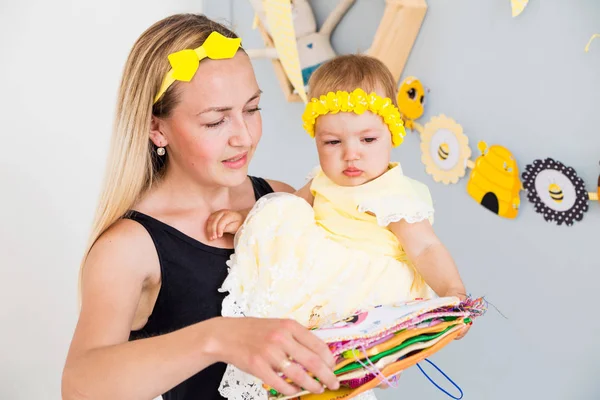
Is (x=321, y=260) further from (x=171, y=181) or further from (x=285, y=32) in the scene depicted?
(x=285, y=32)

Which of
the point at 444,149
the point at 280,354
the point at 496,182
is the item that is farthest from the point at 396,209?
the point at 444,149

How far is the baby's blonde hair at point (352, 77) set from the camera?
152 cm

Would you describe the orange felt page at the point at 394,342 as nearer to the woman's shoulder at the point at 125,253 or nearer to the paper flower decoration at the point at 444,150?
the woman's shoulder at the point at 125,253

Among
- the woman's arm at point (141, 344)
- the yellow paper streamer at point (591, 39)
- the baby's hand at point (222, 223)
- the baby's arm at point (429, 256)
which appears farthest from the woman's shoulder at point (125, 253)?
the yellow paper streamer at point (591, 39)

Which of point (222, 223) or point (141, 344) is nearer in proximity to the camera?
point (141, 344)

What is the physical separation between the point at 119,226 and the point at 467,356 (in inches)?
53.1

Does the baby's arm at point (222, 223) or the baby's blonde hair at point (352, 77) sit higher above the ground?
the baby's blonde hair at point (352, 77)

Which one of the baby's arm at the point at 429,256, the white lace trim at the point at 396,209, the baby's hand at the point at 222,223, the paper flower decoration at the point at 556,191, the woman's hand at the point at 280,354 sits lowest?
the baby's hand at the point at 222,223

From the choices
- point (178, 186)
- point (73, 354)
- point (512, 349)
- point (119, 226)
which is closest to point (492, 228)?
point (512, 349)

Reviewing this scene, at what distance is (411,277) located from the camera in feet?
4.75

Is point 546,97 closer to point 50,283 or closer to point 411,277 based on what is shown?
point 411,277

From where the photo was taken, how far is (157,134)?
145cm

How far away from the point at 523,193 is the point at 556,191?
0.12m

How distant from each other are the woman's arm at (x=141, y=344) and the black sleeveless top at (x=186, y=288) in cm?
→ 3
